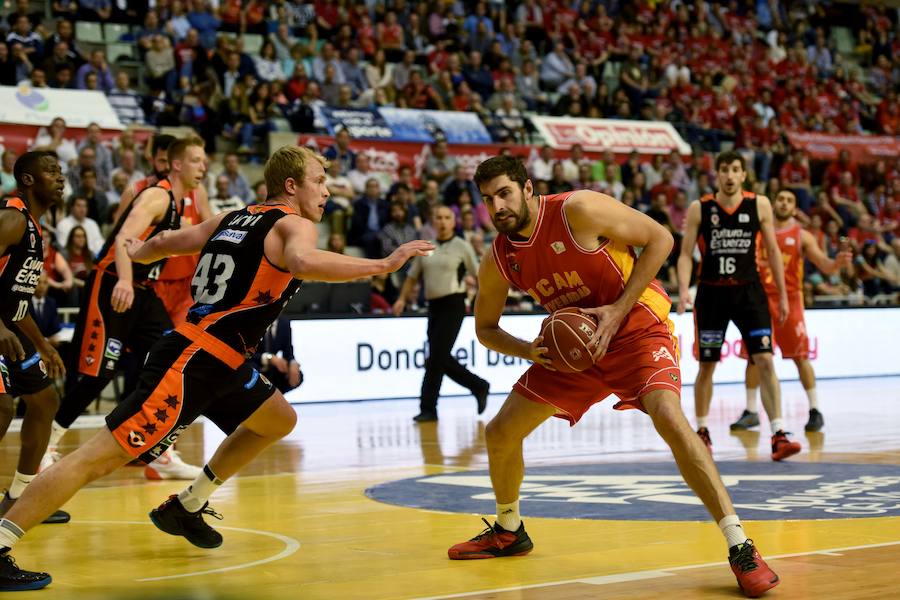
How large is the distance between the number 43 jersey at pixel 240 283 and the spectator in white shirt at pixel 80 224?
33.3ft

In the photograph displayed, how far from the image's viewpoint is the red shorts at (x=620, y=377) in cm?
532

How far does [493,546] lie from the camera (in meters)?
5.61

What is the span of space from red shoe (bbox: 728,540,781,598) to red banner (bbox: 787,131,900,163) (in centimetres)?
2093

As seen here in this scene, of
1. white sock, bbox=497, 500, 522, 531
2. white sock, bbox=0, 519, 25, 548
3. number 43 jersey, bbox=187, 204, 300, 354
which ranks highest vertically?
number 43 jersey, bbox=187, 204, 300, 354

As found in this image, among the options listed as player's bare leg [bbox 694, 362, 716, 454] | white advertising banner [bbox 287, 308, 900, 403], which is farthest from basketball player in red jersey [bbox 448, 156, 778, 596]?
white advertising banner [bbox 287, 308, 900, 403]

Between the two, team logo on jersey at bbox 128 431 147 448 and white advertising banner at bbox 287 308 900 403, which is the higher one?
team logo on jersey at bbox 128 431 147 448

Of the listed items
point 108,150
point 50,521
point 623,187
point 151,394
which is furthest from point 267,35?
point 151,394

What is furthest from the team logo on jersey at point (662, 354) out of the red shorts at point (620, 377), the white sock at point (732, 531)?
Result: the white sock at point (732, 531)

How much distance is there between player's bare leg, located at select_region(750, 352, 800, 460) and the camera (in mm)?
8961

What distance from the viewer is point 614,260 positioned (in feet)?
17.7

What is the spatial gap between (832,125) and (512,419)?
75.1 feet

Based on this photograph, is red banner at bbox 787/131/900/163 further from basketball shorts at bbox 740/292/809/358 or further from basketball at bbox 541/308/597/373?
basketball at bbox 541/308/597/373

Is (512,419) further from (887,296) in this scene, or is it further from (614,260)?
(887,296)

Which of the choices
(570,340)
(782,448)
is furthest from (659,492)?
(570,340)
